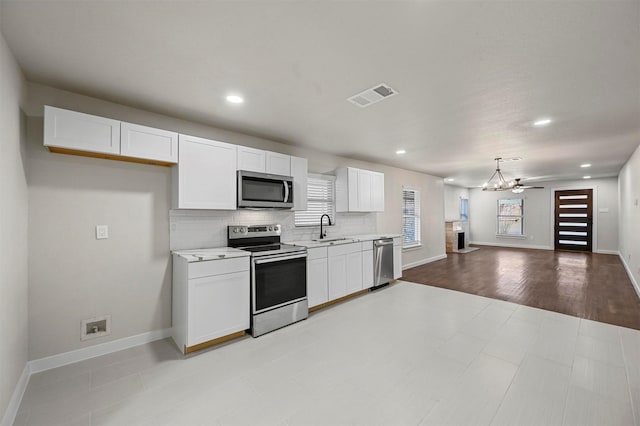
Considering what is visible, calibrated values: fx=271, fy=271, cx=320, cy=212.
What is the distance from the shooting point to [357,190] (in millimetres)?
4965

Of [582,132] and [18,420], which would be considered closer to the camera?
[18,420]

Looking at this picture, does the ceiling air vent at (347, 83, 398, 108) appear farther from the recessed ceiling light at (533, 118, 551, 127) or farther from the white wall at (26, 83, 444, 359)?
the recessed ceiling light at (533, 118, 551, 127)

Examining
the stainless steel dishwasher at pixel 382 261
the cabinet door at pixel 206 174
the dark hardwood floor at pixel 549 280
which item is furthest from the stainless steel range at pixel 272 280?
the dark hardwood floor at pixel 549 280

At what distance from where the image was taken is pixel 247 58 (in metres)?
2.01

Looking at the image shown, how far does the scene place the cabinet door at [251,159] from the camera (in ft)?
11.0

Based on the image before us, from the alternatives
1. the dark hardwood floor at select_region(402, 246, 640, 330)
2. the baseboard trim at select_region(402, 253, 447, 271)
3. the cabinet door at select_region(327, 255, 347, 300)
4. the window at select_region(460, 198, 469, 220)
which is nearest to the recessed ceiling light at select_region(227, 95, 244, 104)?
the cabinet door at select_region(327, 255, 347, 300)

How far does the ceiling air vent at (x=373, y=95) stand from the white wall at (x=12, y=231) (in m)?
2.58

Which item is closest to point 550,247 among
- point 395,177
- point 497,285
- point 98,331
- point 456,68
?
point 497,285

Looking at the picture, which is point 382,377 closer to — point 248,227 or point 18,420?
point 248,227

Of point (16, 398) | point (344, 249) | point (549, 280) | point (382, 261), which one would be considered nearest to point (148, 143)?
point (16, 398)

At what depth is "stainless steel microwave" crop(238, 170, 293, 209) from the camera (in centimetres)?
334

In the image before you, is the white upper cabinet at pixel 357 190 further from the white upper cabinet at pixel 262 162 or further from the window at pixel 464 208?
the window at pixel 464 208

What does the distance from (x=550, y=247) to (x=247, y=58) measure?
38.6 feet

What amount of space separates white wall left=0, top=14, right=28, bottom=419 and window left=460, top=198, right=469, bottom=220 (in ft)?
38.6
